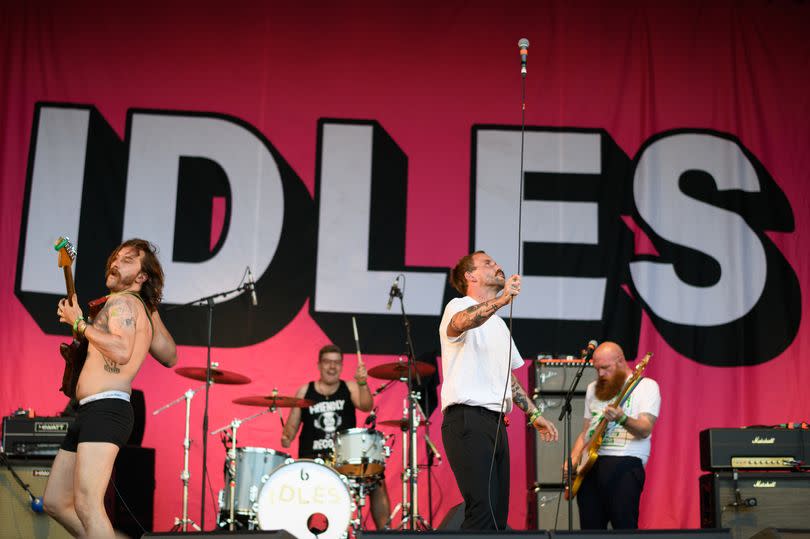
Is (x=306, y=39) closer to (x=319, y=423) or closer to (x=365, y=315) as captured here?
(x=365, y=315)

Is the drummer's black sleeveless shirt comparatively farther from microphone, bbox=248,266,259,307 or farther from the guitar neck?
the guitar neck

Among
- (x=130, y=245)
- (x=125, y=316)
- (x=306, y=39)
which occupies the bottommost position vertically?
(x=125, y=316)

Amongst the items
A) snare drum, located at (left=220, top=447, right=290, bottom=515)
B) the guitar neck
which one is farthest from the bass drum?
the guitar neck

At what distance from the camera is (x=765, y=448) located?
673 centimetres

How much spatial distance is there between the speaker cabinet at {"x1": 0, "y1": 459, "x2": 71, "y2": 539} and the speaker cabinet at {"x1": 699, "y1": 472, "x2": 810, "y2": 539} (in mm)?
4442

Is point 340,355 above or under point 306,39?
under

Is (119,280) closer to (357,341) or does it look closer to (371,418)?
(371,418)

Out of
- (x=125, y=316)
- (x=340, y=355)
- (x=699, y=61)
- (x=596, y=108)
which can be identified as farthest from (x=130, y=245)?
(x=699, y=61)

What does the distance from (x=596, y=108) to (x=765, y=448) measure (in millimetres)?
3578

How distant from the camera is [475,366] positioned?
15.8 feet

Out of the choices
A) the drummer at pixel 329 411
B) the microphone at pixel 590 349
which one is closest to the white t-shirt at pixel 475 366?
the microphone at pixel 590 349

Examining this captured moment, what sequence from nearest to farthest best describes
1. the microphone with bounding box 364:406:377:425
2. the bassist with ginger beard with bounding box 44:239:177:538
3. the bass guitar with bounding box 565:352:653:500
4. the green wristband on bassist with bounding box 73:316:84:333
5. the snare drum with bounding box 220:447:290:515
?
the bassist with ginger beard with bounding box 44:239:177:538 → the green wristband on bassist with bounding box 73:316:84:333 → the bass guitar with bounding box 565:352:653:500 → the snare drum with bounding box 220:447:290:515 → the microphone with bounding box 364:406:377:425

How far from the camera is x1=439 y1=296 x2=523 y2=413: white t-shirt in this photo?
4766 millimetres

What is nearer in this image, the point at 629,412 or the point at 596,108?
the point at 629,412
